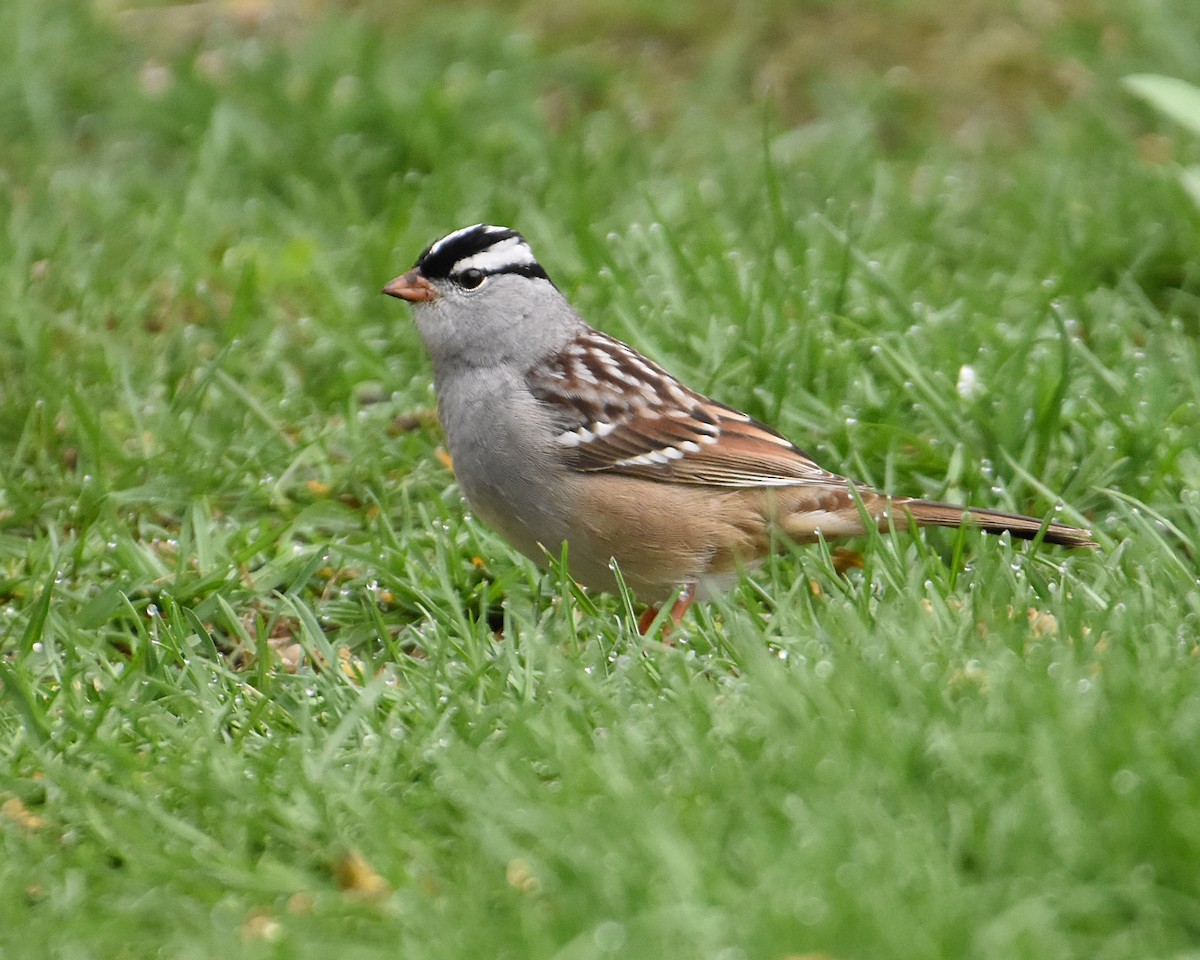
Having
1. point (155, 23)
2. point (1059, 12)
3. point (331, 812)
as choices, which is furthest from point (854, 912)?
point (155, 23)

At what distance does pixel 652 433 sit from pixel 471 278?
71cm

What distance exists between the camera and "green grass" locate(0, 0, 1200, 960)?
314 cm

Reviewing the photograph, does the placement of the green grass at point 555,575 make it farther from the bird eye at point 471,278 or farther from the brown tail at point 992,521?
the bird eye at point 471,278

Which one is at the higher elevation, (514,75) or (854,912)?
(514,75)

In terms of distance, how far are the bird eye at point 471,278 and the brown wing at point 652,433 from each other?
1.03 ft

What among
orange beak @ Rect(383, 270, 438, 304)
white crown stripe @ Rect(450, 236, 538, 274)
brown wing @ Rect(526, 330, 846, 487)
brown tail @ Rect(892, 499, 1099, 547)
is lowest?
brown tail @ Rect(892, 499, 1099, 547)

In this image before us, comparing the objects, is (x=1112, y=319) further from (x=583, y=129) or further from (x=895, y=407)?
(x=583, y=129)

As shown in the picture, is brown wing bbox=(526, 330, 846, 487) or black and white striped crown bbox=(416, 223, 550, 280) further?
black and white striped crown bbox=(416, 223, 550, 280)

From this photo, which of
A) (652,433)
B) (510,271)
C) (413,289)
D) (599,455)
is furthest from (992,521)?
(413,289)

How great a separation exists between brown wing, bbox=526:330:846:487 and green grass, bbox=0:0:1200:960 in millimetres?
308

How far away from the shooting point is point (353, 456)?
550 centimetres

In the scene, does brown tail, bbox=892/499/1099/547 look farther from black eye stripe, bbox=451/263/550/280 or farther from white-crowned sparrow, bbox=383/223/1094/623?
black eye stripe, bbox=451/263/550/280

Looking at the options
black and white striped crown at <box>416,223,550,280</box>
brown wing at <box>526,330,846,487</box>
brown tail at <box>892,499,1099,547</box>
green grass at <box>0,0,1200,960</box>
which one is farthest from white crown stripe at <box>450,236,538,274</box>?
brown tail at <box>892,499,1099,547</box>

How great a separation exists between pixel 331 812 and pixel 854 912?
1.13 metres
